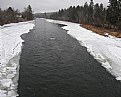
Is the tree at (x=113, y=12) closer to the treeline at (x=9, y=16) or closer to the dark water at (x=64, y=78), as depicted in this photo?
the dark water at (x=64, y=78)

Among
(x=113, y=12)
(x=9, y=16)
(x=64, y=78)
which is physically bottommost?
(x=64, y=78)

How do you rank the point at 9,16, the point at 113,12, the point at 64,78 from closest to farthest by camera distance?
the point at 64,78
the point at 113,12
the point at 9,16

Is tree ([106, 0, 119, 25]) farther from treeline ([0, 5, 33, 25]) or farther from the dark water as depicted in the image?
treeline ([0, 5, 33, 25])

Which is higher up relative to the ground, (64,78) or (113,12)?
(113,12)

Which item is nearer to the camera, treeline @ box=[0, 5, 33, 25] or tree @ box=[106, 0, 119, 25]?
tree @ box=[106, 0, 119, 25]

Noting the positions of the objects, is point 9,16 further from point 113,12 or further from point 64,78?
point 64,78

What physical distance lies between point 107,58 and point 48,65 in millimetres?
6881

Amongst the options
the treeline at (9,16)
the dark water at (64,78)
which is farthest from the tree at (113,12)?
the treeline at (9,16)

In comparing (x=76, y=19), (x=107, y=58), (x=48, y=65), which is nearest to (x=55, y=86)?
(x=48, y=65)

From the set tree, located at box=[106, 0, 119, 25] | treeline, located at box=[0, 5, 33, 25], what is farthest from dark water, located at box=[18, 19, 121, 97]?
treeline, located at box=[0, 5, 33, 25]

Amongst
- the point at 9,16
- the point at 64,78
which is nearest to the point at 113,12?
the point at 64,78

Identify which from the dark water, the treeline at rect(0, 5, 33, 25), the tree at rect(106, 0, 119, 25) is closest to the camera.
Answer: the dark water

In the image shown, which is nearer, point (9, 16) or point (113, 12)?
point (113, 12)

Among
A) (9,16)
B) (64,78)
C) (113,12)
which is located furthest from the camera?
(9,16)
